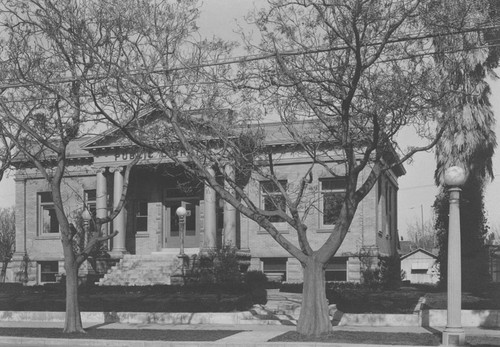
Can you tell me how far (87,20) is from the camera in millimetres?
17375

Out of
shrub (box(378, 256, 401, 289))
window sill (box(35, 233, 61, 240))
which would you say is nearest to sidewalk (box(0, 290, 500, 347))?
shrub (box(378, 256, 401, 289))

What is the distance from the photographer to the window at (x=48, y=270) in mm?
36938

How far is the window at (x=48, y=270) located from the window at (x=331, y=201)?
14668mm

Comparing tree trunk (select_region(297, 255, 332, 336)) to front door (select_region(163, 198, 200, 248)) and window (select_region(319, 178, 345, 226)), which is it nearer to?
window (select_region(319, 178, 345, 226))

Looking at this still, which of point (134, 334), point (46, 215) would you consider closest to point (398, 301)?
point (134, 334)

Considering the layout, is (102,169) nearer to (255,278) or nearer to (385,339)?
(255,278)

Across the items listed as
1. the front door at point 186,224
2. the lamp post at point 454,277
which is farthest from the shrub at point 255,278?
the lamp post at point 454,277

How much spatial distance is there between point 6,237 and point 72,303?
46.4 metres

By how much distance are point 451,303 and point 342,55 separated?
6.28 metres

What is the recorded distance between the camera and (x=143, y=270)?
3147 centimetres

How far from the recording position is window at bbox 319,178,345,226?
30.7 meters

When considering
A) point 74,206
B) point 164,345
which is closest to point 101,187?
point 74,206

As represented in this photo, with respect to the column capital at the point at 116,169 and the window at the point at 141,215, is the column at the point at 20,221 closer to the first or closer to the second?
the window at the point at 141,215

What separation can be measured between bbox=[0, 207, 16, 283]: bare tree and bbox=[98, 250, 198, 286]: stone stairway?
921cm
